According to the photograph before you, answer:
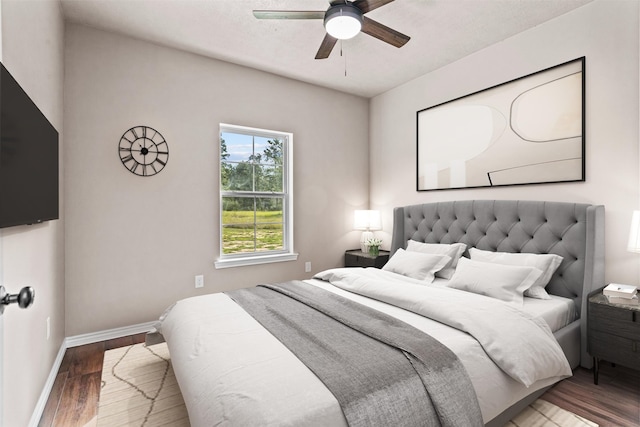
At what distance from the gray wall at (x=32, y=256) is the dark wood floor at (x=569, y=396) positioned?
Result: 153 millimetres

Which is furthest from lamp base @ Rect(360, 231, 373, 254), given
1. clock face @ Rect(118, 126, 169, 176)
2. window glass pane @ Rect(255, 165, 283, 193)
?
clock face @ Rect(118, 126, 169, 176)

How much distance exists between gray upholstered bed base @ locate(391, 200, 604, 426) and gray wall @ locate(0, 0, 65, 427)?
7.44ft

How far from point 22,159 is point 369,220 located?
3515 mm

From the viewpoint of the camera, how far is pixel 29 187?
1.42 metres

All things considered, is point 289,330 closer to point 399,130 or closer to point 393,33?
point 393,33

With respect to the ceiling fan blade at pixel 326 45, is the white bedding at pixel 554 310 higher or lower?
lower

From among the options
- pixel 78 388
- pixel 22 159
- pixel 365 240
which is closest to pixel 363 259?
pixel 365 240

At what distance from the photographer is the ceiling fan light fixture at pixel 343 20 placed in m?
2.01

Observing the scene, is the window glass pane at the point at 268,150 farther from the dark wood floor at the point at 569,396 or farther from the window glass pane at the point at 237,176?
the dark wood floor at the point at 569,396

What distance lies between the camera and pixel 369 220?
170 inches

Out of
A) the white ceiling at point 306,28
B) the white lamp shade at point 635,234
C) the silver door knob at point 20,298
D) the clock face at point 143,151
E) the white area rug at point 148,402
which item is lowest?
the white area rug at point 148,402

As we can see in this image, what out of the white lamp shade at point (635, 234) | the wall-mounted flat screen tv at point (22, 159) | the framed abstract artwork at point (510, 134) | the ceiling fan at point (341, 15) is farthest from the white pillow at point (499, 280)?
the wall-mounted flat screen tv at point (22, 159)

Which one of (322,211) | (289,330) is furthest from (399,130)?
(289,330)

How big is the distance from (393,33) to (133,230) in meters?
2.75
